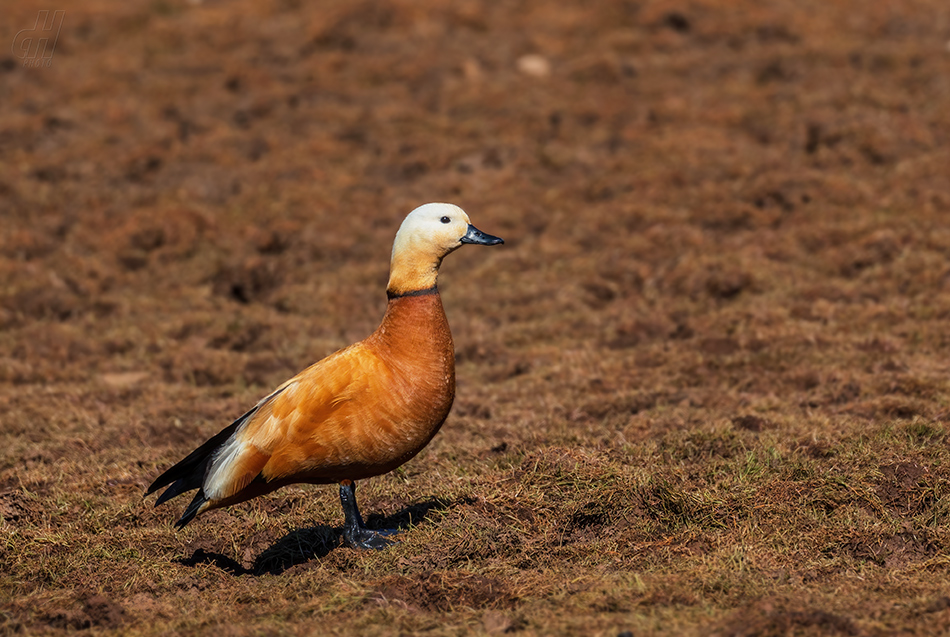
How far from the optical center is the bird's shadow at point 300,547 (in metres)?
5.66

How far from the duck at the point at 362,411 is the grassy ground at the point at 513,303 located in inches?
18.5

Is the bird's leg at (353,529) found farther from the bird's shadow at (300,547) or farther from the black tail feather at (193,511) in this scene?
the black tail feather at (193,511)

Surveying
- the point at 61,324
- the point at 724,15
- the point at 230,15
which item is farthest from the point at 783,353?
the point at 230,15

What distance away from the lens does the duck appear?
5367 mm

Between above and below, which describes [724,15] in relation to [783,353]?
above

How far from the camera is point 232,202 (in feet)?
42.6

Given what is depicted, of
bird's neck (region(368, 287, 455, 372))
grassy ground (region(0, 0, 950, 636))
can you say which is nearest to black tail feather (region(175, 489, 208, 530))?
grassy ground (region(0, 0, 950, 636))

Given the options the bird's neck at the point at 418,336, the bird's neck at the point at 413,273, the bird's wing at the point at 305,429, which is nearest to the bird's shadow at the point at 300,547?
the bird's wing at the point at 305,429

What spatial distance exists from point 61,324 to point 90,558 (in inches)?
205

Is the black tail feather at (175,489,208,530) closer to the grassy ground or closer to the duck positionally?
the duck

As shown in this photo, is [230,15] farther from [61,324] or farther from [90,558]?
[90,558]

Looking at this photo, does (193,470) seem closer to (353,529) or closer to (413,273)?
(353,529)

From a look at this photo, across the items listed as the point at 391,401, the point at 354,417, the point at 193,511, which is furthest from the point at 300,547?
the point at 391,401

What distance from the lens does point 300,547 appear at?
18.9ft
